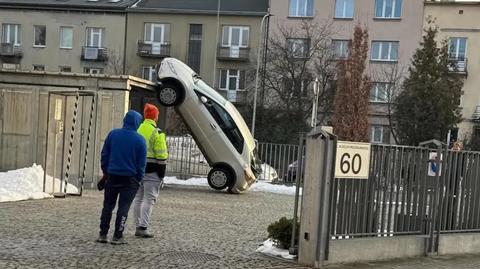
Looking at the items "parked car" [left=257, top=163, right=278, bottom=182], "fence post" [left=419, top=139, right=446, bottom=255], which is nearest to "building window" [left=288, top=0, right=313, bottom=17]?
"parked car" [left=257, top=163, right=278, bottom=182]

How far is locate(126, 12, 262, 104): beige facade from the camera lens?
49.7m

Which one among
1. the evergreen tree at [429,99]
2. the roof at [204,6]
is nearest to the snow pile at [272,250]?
the evergreen tree at [429,99]

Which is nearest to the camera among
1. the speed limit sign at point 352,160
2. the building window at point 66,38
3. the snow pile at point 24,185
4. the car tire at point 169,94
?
the speed limit sign at point 352,160

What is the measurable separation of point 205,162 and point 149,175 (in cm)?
1278

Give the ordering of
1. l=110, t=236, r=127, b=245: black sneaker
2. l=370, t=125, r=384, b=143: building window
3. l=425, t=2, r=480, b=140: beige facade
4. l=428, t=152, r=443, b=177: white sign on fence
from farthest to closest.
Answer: l=370, t=125, r=384, b=143: building window < l=425, t=2, r=480, b=140: beige facade < l=428, t=152, r=443, b=177: white sign on fence < l=110, t=236, r=127, b=245: black sneaker

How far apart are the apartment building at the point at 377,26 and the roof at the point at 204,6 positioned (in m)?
1.84

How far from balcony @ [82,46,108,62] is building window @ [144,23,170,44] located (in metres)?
3.63

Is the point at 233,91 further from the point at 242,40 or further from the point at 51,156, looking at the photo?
the point at 51,156

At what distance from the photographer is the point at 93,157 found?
54.2 ft

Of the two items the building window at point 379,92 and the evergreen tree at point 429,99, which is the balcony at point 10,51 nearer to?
the building window at point 379,92

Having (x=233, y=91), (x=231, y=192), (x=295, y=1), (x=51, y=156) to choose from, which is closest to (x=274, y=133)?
(x=233, y=91)

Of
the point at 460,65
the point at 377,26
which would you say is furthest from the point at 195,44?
the point at 460,65

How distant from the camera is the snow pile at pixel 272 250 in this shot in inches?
321

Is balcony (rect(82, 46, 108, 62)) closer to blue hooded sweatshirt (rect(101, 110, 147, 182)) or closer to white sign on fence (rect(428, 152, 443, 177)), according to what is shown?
blue hooded sweatshirt (rect(101, 110, 147, 182))
